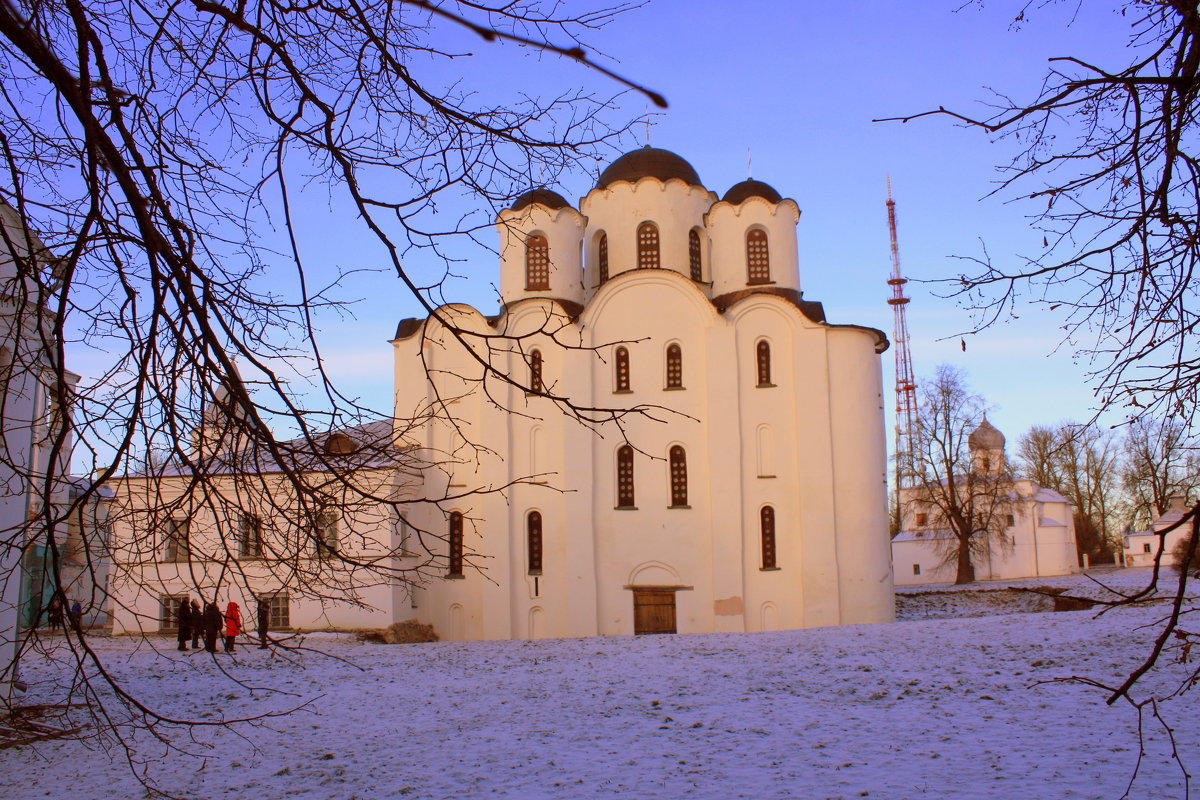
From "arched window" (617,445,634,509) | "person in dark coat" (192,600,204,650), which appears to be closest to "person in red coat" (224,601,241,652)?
"person in dark coat" (192,600,204,650)

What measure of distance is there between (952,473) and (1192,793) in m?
30.3

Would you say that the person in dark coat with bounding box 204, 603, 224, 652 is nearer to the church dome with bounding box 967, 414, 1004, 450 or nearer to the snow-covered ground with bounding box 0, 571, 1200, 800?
the snow-covered ground with bounding box 0, 571, 1200, 800

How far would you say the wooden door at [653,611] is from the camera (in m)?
21.2

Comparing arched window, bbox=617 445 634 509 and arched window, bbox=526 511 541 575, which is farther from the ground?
arched window, bbox=617 445 634 509

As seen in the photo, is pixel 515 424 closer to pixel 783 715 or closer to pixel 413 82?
pixel 783 715

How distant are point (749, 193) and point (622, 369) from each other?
19.6ft

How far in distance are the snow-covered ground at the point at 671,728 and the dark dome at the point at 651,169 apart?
46.0ft

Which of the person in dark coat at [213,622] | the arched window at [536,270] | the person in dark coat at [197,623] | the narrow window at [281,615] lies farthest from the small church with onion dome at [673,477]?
the person in dark coat at [213,622]

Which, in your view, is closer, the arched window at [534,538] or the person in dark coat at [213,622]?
the person in dark coat at [213,622]

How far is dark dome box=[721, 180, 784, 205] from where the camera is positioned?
80.1 ft

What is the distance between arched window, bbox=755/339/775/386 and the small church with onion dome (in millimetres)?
52

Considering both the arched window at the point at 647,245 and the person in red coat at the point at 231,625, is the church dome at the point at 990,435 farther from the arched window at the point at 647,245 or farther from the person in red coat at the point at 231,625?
the person in red coat at the point at 231,625

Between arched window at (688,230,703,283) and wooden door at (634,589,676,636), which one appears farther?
arched window at (688,230,703,283)

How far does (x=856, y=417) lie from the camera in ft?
71.3
